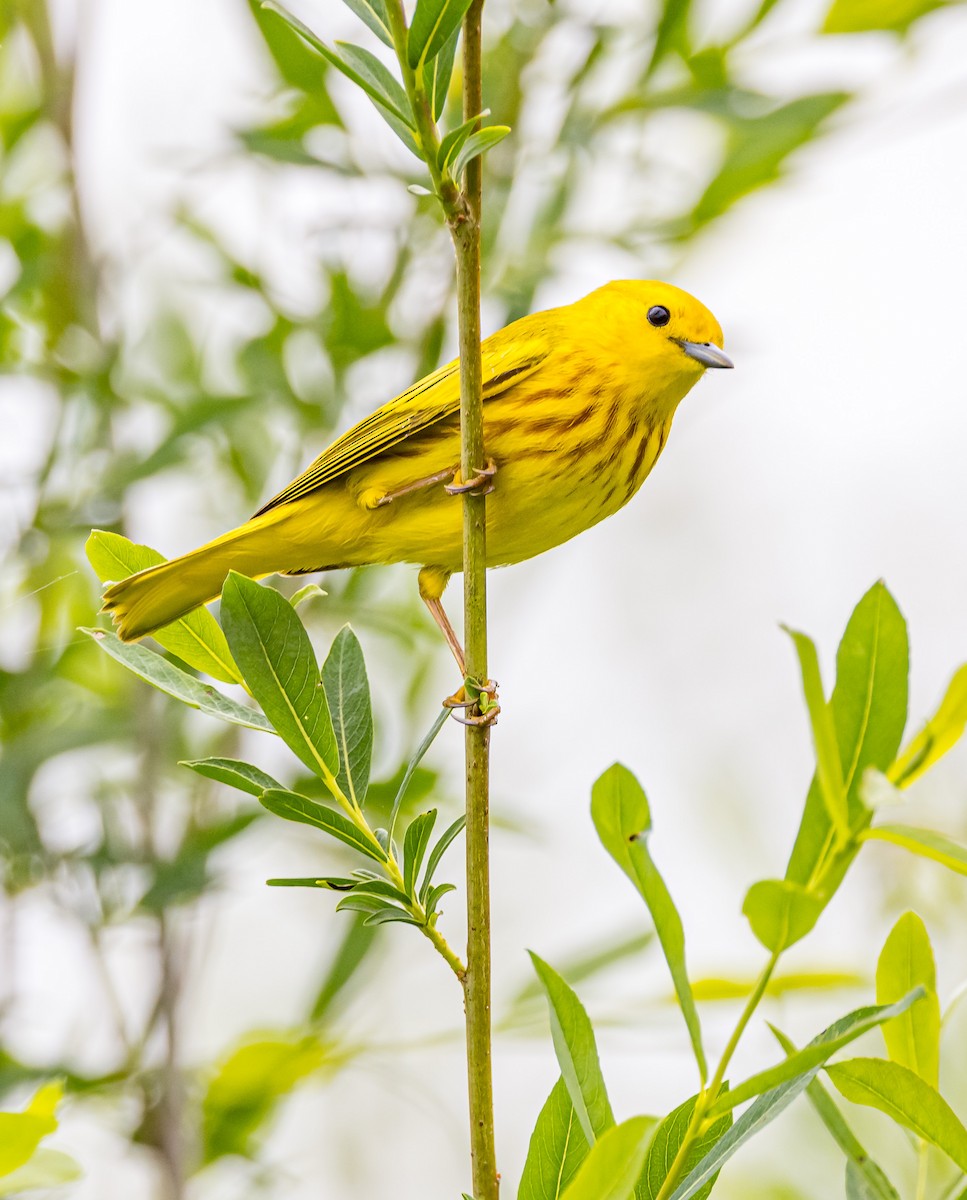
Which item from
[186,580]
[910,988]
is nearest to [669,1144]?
[910,988]

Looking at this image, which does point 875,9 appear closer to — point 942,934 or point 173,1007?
point 942,934

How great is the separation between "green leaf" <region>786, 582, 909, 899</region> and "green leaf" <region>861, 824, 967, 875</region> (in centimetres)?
A: 7

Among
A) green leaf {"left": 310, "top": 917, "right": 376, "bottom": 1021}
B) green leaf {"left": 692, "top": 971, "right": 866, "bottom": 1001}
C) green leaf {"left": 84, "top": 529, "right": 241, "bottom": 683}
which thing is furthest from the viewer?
green leaf {"left": 310, "top": 917, "right": 376, "bottom": 1021}

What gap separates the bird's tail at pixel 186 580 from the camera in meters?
1.65

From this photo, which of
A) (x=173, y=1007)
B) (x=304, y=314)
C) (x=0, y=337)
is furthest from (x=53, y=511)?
(x=173, y=1007)

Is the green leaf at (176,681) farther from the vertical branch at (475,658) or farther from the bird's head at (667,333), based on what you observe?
the bird's head at (667,333)

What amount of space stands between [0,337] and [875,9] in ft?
4.74

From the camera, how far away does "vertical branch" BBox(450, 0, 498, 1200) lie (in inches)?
36.2

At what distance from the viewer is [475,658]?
43.4 inches

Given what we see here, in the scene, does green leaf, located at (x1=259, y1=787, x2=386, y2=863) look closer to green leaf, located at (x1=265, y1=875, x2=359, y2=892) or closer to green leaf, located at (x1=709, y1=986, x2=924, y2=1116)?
green leaf, located at (x1=265, y1=875, x2=359, y2=892)

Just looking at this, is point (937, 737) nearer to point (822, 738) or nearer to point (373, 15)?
point (822, 738)

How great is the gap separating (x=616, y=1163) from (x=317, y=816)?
353 millimetres

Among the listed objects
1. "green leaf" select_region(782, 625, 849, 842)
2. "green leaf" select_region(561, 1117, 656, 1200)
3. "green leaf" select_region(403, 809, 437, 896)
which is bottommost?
"green leaf" select_region(561, 1117, 656, 1200)

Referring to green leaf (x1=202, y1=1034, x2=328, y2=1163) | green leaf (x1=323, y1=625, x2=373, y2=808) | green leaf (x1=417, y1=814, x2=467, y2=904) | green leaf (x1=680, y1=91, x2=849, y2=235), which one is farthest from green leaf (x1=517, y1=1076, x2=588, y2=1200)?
green leaf (x1=680, y1=91, x2=849, y2=235)
